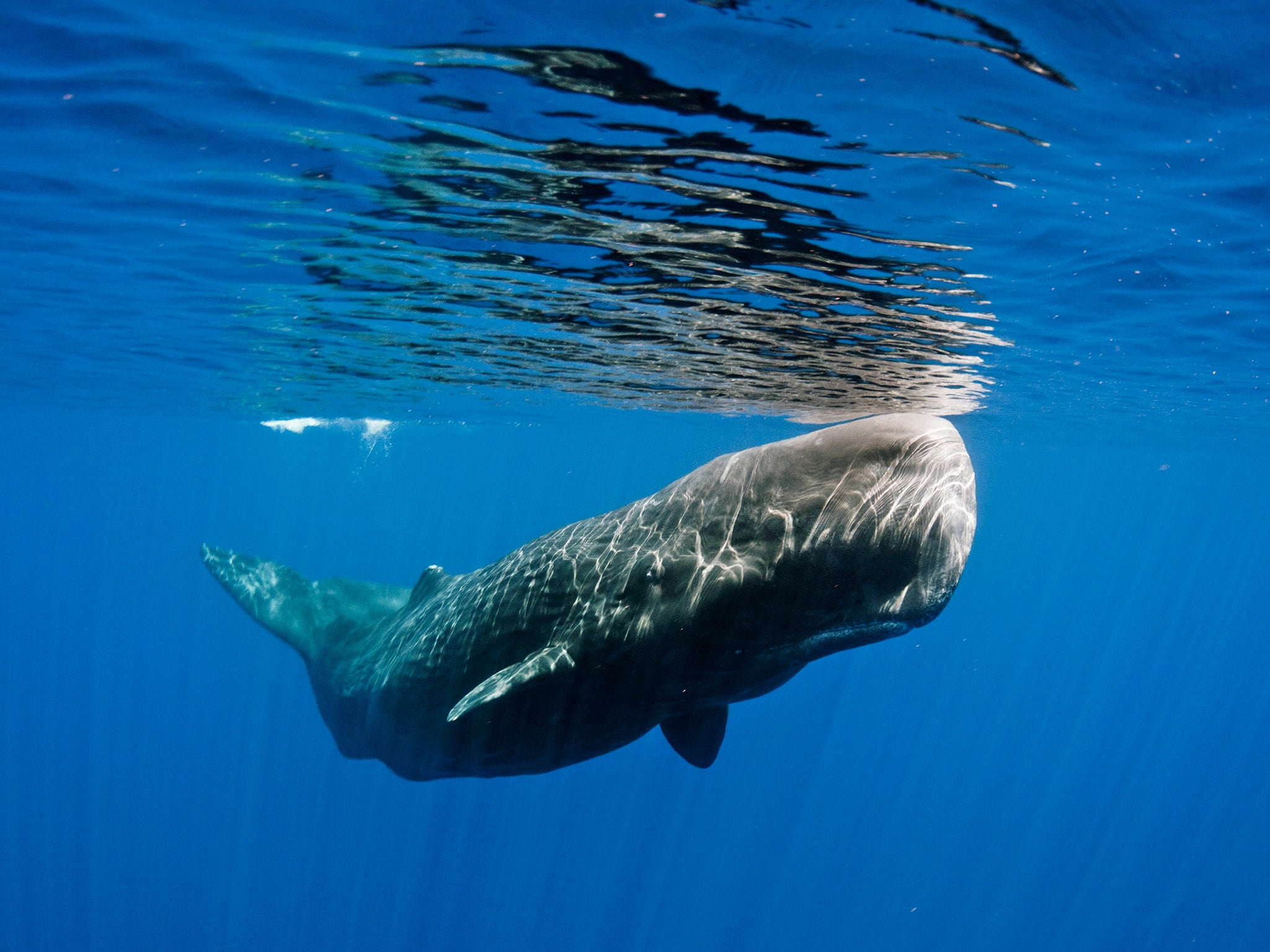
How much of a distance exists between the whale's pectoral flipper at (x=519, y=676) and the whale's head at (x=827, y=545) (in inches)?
34.8

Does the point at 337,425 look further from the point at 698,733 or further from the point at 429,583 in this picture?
the point at 698,733

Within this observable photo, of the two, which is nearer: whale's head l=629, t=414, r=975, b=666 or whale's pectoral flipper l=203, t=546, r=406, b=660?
whale's head l=629, t=414, r=975, b=666

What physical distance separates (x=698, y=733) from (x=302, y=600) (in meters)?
7.81

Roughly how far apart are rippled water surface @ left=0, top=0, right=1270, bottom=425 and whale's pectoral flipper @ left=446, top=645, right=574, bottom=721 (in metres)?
4.42

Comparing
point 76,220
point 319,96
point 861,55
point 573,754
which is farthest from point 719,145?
point 76,220

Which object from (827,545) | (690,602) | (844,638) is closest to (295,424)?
(690,602)

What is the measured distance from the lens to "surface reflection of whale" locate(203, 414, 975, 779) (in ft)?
13.3

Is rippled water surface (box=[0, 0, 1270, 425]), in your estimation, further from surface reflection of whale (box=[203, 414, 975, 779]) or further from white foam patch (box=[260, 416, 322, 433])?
white foam patch (box=[260, 416, 322, 433])

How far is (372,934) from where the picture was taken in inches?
2096

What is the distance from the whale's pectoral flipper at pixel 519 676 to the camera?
493 cm

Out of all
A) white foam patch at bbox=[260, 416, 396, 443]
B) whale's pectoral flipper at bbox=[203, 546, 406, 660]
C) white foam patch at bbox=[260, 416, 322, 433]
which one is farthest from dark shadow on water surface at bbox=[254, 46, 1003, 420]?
white foam patch at bbox=[260, 416, 322, 433]

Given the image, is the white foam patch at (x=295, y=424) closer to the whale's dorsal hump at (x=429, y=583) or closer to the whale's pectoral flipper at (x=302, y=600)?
the whale's pectoral flipper at (x=302, y=600)

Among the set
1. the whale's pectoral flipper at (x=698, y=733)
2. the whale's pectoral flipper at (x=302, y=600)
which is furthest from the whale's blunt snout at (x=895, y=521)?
the whale's pectoral flipper at (x=302, y=600)

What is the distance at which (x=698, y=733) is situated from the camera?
633cm
